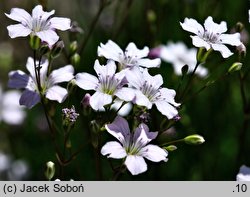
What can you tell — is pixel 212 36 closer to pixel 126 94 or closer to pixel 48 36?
pixel 126 94

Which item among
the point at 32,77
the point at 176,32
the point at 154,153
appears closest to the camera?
the point at 154,153

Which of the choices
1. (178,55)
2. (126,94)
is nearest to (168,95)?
(126,94)

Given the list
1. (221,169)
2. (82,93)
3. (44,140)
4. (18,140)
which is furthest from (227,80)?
(18,140)

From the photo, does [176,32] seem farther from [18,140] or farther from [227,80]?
[18,140]

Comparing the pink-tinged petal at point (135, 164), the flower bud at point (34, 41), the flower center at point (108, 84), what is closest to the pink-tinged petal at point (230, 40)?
the flower center at point (108, 84)

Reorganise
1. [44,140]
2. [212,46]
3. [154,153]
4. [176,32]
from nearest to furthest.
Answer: [154,153] → [212,46] → [44,140] → [176,32]

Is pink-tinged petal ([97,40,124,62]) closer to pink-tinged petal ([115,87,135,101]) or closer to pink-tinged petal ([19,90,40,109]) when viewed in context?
pink-tinged petal ([115,87,135,101])

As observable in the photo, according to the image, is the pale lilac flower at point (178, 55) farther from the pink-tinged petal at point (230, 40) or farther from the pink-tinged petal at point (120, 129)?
the pink-tinged petal at point (120, 129)
